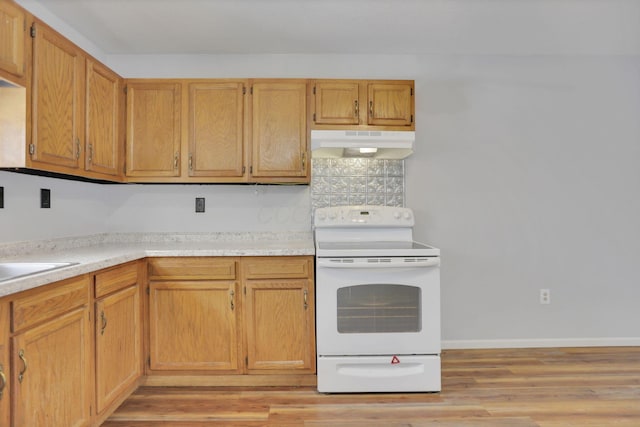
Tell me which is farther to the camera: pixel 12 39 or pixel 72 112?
pixel 72 112

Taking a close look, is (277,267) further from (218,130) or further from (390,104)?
A: (390,104)

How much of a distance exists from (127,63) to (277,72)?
115cm

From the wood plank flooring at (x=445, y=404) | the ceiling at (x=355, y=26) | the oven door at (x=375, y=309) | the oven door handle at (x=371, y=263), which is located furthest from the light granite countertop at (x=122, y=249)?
the ceiling at (x=355, y=26)

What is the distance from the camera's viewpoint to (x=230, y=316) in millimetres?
2258

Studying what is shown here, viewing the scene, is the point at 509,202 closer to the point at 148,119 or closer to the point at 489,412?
the point at 489,412

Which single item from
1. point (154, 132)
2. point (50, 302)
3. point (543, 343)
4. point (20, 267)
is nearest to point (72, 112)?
point (154, 132)

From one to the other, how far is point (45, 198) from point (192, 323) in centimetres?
114

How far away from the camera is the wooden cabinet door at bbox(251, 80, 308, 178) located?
2.55 meters

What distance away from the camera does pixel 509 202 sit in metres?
2.94

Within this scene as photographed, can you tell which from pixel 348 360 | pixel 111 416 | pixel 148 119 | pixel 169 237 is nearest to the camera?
pixel 111 416

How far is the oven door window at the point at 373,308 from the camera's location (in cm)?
221

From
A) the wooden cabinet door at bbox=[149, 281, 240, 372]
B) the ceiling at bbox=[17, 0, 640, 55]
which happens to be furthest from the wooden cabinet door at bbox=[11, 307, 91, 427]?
the ceiling at bbox=[17, 0, 640, 55]

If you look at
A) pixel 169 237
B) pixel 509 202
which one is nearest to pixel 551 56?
pixel 509 202

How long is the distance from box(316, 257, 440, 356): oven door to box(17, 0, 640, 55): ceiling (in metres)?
1.53
